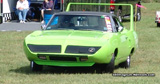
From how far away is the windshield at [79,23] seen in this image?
36.8ft

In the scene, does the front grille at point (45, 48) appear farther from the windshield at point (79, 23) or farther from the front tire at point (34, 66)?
the windshield at point (79, 23)

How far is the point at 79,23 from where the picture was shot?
11.4 m

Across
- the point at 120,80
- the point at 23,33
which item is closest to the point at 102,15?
the point at 120,80

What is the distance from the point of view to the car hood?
10047 millimetres

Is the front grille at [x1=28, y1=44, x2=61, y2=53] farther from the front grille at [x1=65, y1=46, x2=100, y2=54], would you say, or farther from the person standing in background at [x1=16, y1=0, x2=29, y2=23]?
the person standing in background at [x1=16, y1=0, x2=29, y2=23]

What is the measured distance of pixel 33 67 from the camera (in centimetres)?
1050

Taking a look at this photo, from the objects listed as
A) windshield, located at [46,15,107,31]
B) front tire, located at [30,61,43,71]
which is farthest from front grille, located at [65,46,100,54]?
windshield, located at [46,15,107,31]

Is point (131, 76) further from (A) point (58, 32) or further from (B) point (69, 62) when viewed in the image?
(A) point (58, 32)

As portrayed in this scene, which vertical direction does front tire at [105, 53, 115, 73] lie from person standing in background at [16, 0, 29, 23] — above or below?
above

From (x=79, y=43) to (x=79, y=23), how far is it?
1.40 meters

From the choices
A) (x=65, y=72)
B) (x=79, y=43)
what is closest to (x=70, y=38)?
(x=79, y=43)

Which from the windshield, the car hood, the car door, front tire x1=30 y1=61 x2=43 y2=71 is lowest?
front tire x1=30 y1=61 x2=43 y2=71

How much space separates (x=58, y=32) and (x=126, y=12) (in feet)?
62.2

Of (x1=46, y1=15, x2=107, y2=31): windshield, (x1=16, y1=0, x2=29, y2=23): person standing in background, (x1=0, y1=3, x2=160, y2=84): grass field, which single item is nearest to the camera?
(x1=0, y1=3, x2=160, y2=84): grass field
